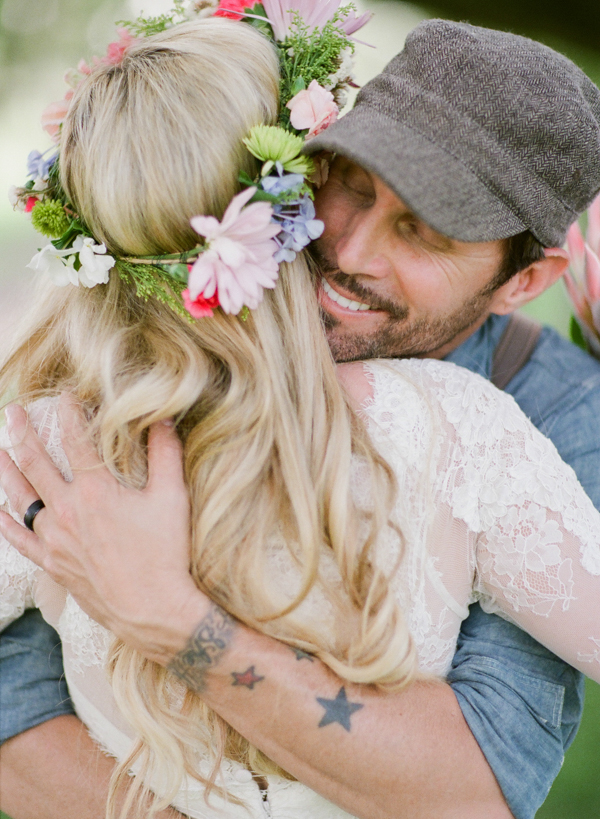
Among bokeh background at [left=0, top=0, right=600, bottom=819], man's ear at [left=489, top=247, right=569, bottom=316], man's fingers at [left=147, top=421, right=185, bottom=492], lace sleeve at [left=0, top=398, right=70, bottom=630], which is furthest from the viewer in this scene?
bokeh background at [left=0, top=0, right=600, bottom=819]

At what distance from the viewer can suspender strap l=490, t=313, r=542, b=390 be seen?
2.12m

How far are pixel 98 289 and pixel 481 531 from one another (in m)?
0.95

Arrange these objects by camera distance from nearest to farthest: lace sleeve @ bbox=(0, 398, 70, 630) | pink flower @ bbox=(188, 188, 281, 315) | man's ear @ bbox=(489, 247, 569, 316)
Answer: pink flower @ bbox=(188, 188, 281, 315) < lace sleeve @ bbox=(0, 398, 70, 630) < man's ear @ bbox=(489, 247, 569, 316)

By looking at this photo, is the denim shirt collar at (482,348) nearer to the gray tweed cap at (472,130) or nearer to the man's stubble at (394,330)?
the man's stubble at (394,330)

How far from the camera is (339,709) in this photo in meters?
1.26

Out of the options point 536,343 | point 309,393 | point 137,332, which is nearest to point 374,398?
point 309,393

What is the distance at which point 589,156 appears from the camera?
5.26ft

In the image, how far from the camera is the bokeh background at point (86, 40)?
4.55 m

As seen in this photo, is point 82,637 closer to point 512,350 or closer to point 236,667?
point 236,667

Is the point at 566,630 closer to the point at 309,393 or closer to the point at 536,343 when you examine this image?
the point at 309,393

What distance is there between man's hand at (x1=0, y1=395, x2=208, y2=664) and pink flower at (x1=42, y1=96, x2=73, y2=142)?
2.05 ft

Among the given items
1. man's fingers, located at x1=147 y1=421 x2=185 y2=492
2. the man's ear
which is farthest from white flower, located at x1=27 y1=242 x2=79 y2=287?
the man's ear

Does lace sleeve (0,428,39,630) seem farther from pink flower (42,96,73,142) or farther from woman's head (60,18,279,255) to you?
pink flower (42,96,73,142)

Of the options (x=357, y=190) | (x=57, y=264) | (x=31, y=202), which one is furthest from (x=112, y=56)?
(x=357, y=190)
